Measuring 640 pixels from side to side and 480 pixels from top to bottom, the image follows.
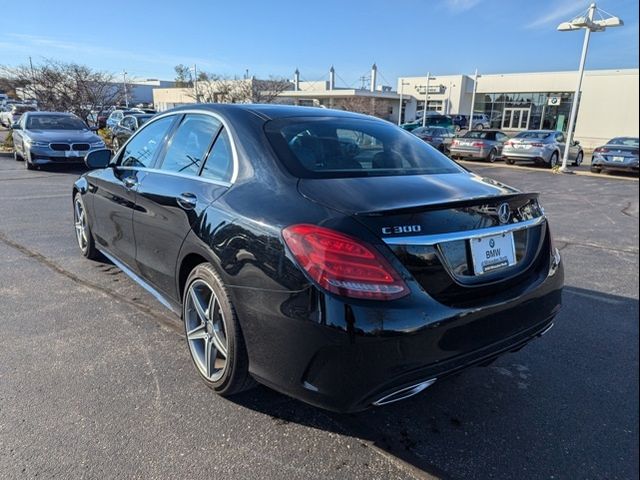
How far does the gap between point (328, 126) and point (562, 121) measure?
4356 cm

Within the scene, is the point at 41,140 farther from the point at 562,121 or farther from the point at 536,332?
the point at 562,121

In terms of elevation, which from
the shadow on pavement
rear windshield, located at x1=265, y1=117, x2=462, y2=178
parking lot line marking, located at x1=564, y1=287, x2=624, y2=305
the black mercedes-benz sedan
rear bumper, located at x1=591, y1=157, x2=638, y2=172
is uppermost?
rear windshield, located at x1=265, y1=117, x2=462, y2=178

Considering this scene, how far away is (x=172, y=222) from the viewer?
9.55ft

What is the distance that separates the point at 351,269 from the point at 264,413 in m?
1.15

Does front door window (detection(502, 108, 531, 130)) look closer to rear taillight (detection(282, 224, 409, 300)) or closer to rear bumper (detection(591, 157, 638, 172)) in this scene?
rear bumper (detection(591, 157, 638, 172))

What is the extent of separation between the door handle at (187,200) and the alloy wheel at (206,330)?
1.46 feet

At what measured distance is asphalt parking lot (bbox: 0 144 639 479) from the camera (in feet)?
7.18

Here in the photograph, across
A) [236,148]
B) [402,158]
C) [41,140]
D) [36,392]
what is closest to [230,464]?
[36,392]

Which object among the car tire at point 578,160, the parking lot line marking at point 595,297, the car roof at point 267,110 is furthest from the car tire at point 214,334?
the car tire at point 578,160

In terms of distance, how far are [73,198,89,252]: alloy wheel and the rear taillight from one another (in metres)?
3.77

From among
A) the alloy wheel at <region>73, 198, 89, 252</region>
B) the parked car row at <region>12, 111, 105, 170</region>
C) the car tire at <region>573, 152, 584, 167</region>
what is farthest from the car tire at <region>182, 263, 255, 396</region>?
the car tire at <region>573, 152, 584, 167</region>

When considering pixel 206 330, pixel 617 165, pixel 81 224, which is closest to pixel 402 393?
pixel 206 330

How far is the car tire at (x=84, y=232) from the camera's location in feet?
15.8

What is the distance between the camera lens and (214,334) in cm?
265
